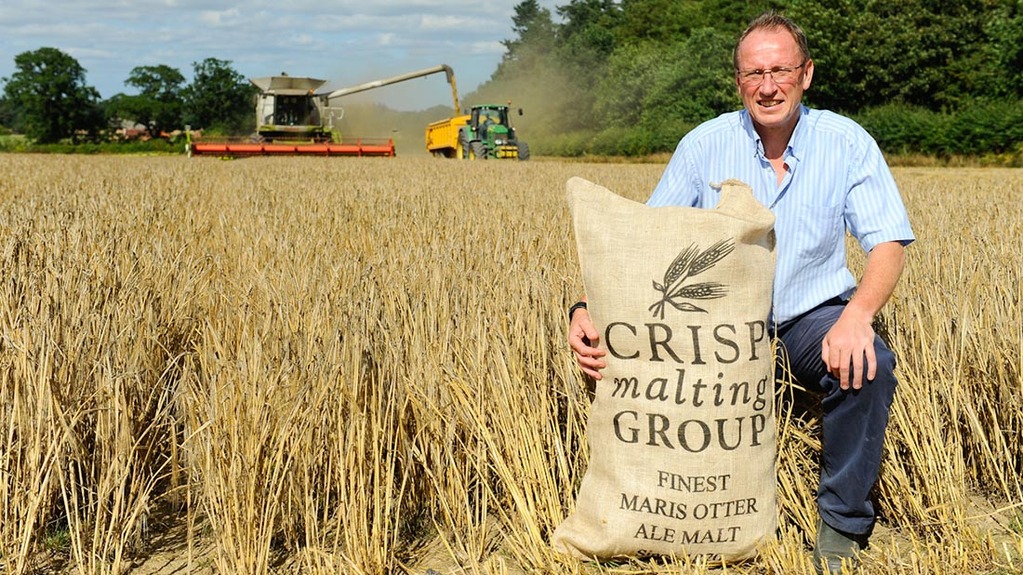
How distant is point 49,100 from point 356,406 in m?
78.0

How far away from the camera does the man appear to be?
1.99 meters

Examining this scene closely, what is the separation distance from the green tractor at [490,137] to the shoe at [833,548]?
20054 millimetres

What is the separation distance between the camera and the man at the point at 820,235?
1.99 metres

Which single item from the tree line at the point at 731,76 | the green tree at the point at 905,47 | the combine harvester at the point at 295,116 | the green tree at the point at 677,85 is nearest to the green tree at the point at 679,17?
the tree line at the point at 731,76

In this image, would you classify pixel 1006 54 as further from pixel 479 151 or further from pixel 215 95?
pixel 215 95

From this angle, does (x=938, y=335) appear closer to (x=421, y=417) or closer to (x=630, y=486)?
(x=630, y=486)

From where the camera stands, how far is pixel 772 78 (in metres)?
2.18

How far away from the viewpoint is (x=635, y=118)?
39.9 m

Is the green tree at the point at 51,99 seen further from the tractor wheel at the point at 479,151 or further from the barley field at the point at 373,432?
the barley field at the point at 373,432

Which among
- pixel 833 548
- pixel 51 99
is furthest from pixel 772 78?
pixel 51 99

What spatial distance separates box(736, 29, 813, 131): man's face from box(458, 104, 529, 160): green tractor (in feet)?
64.7

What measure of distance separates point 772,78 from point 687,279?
2.00 ft

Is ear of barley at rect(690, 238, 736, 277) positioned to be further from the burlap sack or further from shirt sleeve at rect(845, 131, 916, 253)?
shirt sleeve at rect(845, 131, 916, 253)

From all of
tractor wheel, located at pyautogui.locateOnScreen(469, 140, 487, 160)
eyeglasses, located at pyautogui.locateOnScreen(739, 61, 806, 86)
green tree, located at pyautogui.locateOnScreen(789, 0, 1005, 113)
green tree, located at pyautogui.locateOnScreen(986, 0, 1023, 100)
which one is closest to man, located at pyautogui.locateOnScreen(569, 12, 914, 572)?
eyeglasses, located at pyautogui.locateOnScreen(739, 61, 806, 86)
